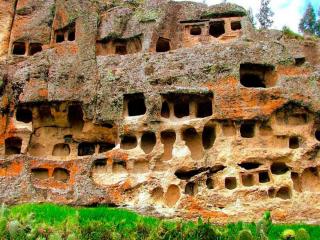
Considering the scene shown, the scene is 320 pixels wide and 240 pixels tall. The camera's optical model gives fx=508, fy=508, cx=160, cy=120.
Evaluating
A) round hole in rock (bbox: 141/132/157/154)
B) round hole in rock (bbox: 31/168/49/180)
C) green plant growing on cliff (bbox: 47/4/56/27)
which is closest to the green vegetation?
round hole in rock (bbox: 141/132/157/154)

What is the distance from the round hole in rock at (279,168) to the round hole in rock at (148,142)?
448 centimetres

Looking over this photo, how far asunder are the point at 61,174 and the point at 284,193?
8371 mm

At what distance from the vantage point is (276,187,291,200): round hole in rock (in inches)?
683

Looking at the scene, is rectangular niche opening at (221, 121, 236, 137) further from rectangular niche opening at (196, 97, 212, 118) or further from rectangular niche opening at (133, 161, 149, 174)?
rectangular niche opening at (133, 161, 149, 174)

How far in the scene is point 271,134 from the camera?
1827 centimetres

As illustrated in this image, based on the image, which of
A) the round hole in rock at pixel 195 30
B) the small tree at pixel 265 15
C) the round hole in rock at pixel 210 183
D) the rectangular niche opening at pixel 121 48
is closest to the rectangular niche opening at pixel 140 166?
the round hole in rock at pixel 210 183

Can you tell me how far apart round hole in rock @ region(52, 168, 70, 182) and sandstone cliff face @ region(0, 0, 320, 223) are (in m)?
0.05

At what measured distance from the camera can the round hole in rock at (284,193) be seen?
17356 millimetres

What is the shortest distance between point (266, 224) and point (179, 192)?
9412 millimetres

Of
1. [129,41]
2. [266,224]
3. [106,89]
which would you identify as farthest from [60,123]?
[266,224]

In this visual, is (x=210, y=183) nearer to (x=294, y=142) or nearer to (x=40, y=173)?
(x=294, y=142)

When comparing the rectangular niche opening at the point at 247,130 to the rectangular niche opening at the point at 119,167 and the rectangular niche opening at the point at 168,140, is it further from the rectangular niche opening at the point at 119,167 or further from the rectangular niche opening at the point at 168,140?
the rectangular niche opening at the point at 119,167

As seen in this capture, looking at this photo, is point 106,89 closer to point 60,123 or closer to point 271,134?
point 60,123

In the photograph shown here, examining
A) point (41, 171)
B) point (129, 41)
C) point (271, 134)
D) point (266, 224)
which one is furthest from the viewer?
point (129, 41)
